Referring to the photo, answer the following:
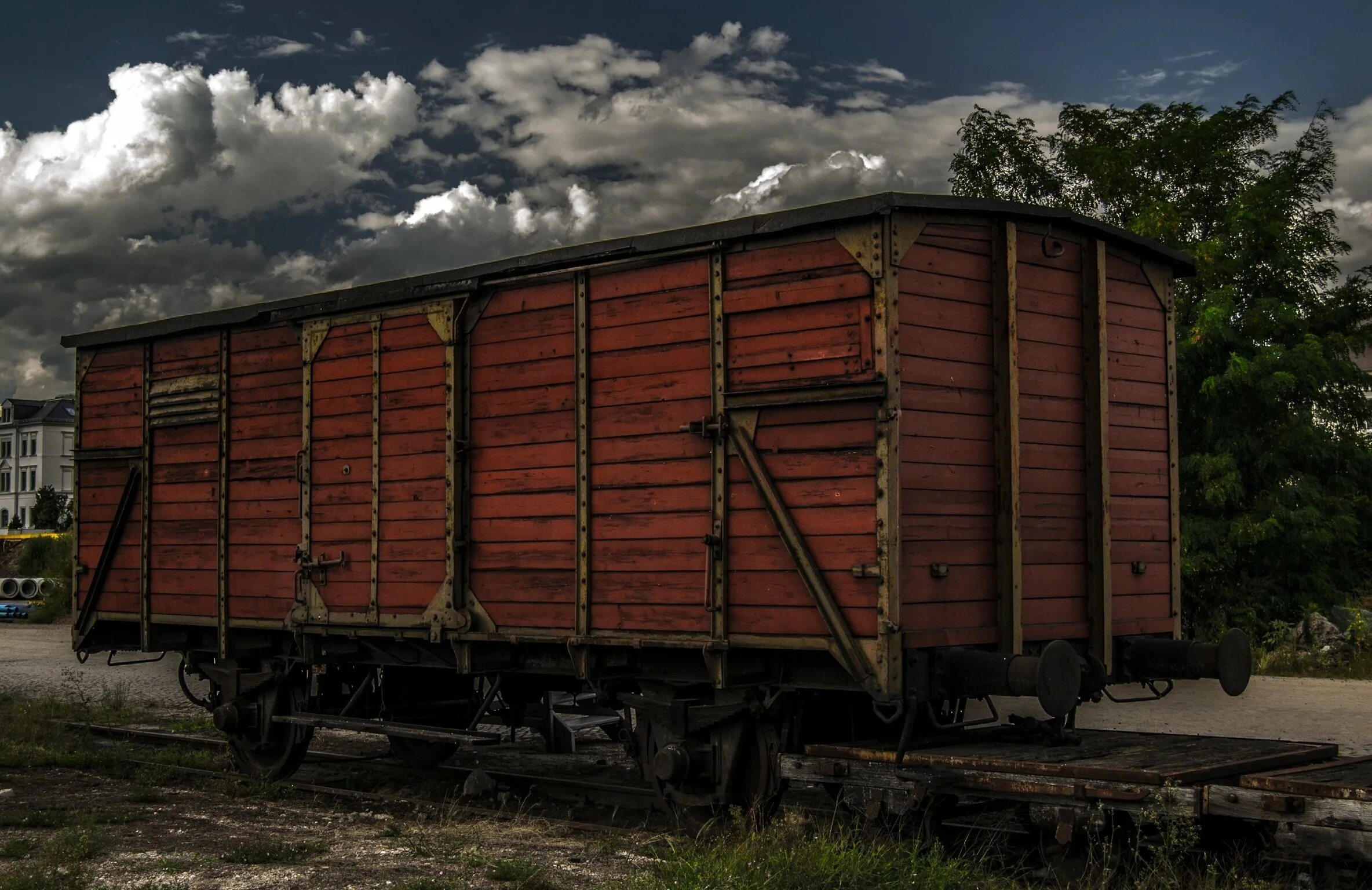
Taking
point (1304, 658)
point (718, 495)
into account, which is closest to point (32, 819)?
→ point (718, 495)

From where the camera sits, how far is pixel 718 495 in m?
7.94

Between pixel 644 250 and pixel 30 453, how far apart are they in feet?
288

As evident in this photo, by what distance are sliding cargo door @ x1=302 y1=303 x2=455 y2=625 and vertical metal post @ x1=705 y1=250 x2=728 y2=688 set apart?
2.36 meters

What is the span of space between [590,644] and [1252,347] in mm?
13607

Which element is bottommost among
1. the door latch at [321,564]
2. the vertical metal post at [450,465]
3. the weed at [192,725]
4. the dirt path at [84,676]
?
the dirt path at [84,676]

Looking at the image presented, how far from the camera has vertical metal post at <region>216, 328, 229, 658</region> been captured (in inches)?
442

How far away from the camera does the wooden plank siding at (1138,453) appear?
8.46 meters

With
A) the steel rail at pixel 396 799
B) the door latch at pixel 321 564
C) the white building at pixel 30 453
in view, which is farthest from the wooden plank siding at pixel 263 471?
the white building at pixel 30 453

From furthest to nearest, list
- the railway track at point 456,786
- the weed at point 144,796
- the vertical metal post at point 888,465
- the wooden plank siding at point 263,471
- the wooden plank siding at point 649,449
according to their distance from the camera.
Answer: the wooden plank siding at point 263,471 → the weed at point 144,796 → the railway track at point 456,786 → the wooden plank siding at point 649,449 → the vertical metal post at point 888,465

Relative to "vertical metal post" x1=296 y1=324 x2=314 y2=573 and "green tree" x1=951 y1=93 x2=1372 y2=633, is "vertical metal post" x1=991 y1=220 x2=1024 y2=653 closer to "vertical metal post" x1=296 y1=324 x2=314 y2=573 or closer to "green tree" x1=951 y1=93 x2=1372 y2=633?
"vertical metal post" x1=296 y1=324 x2=314 y2=573

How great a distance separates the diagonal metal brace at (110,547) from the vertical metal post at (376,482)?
3.30 m

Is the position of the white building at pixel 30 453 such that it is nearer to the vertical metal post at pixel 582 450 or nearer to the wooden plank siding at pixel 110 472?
the wooden plank siding at pixel 110 472

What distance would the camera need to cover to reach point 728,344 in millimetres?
8008

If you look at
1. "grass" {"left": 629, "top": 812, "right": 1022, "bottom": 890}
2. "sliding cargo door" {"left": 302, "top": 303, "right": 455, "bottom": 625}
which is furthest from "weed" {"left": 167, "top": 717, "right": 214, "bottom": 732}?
"grass" {"left": 629, "top": 812, "right": 1022, "bottom": 890}
